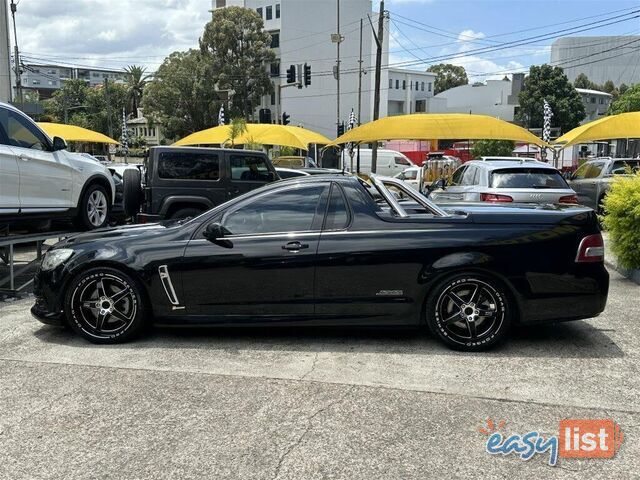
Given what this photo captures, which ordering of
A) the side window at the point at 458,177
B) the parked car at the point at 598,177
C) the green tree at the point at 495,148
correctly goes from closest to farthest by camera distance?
the side window at the point at 458,177 → the parked car at the point at 598,177 → the green tree at the point at 495,148

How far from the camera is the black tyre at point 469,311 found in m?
4.95

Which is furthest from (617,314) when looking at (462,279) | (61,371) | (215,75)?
(215,75)

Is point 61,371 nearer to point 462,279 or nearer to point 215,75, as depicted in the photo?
point 462,279

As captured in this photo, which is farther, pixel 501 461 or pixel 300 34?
pixel 300 34

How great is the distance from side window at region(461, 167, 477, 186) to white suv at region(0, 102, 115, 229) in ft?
21.7

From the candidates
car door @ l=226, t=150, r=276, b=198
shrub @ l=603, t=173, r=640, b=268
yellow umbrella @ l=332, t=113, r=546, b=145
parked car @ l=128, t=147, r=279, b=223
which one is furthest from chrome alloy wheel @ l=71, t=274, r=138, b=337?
yellow umbrella @ l=332, t=113, r=546, b=145

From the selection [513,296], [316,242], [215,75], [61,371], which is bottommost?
[61,371]

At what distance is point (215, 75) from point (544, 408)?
58509 mm

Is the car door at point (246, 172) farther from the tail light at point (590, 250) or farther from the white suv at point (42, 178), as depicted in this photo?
the tail light at point (590, 250)

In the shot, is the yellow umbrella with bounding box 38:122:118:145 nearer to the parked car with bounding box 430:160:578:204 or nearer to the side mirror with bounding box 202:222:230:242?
the parked car with bounding box 430:160:578:204

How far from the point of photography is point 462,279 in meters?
4.93

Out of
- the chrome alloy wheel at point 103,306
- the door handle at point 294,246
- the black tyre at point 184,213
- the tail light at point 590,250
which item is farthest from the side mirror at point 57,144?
the tail light at point 590,250

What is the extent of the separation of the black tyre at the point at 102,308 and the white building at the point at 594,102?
9024 cm

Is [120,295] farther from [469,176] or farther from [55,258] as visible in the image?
[469,176]
